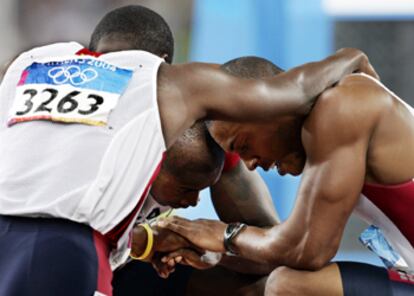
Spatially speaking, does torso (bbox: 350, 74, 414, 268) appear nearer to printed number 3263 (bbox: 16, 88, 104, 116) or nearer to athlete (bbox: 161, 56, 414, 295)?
athlete (bbox: 161, 56, 414, 295)

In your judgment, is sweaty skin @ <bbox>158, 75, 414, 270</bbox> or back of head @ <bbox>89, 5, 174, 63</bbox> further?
back of head @ <bbox>89, 5, 174, 63</bbox>

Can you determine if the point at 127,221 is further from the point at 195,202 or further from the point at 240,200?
the point at 240,200

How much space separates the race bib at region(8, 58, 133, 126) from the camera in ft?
8.61

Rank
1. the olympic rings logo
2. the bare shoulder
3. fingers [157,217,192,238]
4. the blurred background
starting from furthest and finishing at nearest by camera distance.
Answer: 1. the blurred background
2. fingers [157,217,192,238]
3. the bare shoulder
4. the olympic rings logo

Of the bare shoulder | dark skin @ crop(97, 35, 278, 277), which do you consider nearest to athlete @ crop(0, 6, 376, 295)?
the bare shoulder

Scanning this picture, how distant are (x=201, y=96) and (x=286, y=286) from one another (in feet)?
2.62

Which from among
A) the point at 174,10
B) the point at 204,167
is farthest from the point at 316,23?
Answer: the point at 204,167

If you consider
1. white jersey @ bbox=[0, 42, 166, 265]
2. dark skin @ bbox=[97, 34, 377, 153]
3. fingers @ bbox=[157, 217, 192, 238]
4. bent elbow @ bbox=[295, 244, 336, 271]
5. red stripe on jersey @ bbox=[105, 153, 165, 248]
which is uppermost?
dark skin @ bbox=[97, 34, 377, 153]

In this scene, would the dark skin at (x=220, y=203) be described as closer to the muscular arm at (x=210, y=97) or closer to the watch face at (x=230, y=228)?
the watch face at (x=230, y=228)

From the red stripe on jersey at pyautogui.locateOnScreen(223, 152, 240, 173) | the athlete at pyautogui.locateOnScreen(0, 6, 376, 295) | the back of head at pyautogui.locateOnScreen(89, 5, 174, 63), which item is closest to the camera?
the athlete at pyautogui.locateOnScreen(0, 6, 376, 295)

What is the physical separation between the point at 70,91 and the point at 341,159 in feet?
3.03

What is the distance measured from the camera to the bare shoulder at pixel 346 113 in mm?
2963

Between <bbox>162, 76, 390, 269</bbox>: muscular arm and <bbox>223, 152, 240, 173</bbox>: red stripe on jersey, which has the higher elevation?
<bbox>162, 76, 390, 269</bbox>: muscular arm

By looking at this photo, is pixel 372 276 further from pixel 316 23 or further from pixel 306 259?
pixel 316 23
